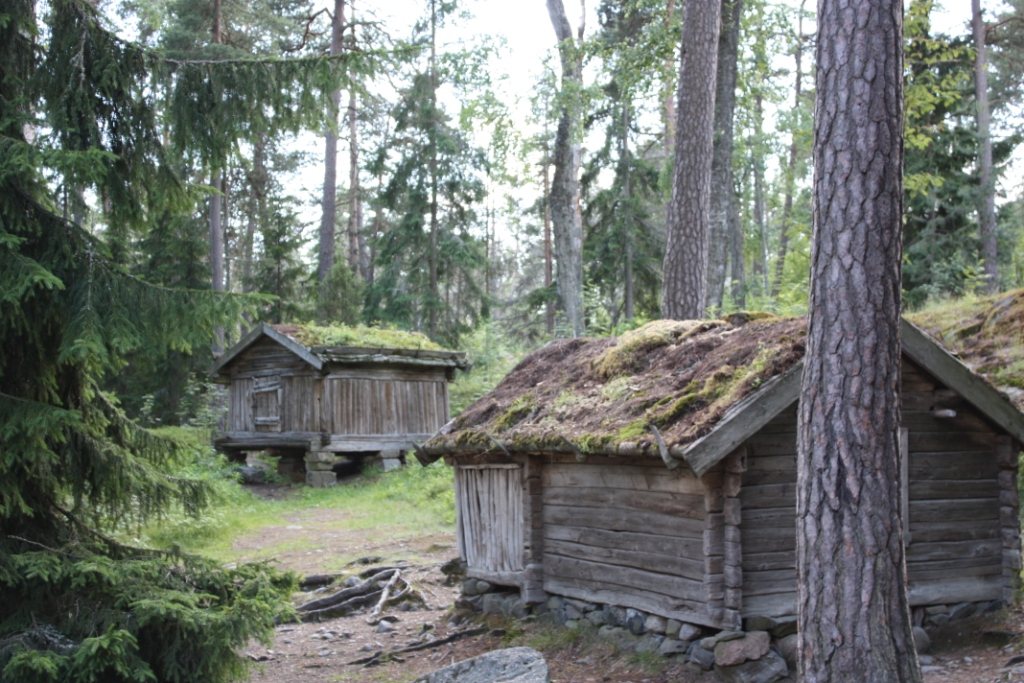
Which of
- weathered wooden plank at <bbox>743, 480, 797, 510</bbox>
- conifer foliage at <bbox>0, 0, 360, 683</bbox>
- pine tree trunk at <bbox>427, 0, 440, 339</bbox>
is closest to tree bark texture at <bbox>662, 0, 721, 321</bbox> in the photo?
weathered wooden plank at <bbox>743, 480, 797, 510</bbox>

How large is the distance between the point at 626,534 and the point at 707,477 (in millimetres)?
1307

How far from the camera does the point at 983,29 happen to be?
2233cm

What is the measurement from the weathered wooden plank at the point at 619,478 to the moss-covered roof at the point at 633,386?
45 centimetres

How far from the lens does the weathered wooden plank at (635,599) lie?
25.3 ft

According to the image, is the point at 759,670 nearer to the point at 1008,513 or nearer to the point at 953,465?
the point at 953,465

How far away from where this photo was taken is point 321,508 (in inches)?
730

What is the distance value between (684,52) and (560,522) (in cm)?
828

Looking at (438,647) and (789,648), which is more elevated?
(789,648)

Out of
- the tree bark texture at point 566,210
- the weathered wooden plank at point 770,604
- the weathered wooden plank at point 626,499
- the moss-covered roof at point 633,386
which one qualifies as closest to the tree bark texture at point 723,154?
the tree bark texture at point 566,210

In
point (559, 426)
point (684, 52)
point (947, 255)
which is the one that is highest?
point (684, 52)

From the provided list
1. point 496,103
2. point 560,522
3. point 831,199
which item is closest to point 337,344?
point 496,103

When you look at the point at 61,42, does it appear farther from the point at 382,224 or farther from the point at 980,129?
the point at 382,224

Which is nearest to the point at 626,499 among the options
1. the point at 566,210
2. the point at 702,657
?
the point at 702,657

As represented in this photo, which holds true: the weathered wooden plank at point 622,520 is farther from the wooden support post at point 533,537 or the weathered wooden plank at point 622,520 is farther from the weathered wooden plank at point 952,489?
the weathered wooden plank at point 952,489
